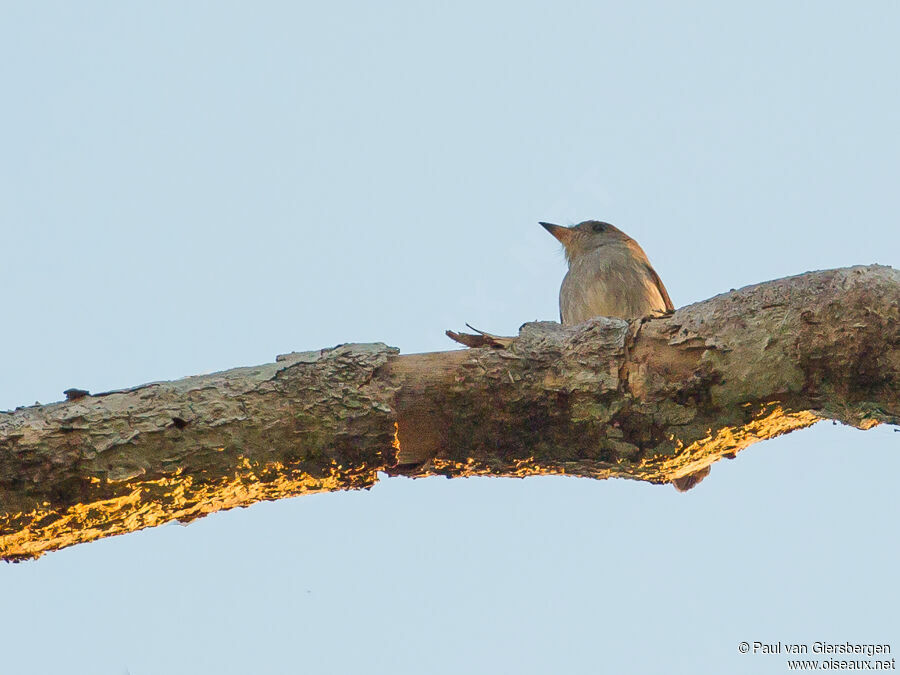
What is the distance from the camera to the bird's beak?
26.4 feet

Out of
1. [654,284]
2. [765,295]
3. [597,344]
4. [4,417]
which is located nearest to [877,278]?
[765,295]

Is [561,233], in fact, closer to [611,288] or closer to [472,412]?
[611,288]

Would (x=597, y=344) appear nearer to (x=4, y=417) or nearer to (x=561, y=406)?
(x=561, y=406)

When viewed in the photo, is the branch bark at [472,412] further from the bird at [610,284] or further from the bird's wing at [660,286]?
the bird's wing at [660,286]

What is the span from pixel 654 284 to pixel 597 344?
457cm

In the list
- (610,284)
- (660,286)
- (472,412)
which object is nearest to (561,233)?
(660,286)

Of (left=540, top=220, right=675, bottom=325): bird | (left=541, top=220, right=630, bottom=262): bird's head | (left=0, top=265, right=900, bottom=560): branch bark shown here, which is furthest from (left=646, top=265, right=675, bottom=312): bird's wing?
(left=0, top=265, right=900, bottom=560): branch bark

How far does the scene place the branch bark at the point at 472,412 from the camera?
2389mm

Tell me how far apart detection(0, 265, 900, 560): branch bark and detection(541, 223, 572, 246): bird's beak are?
539 centimetres

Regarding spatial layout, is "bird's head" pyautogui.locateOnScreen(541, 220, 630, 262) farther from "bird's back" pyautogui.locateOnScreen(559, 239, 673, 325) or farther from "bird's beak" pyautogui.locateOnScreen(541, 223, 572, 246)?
"bird's back" pyautogui.locateOnScreen(559, 239, 673, 325)

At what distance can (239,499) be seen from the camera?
2629mm

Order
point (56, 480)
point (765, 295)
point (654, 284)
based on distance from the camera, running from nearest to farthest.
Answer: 1. point (56, 480)
2. point (765, 295)
3. point (654, 284)

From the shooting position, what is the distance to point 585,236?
26.0ft

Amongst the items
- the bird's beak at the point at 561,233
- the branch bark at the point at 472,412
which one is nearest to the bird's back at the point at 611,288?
the bird's beak at the point at 561,233
